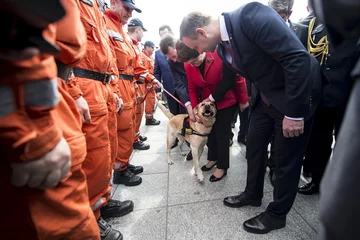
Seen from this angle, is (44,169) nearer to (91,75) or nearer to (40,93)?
(40,93)

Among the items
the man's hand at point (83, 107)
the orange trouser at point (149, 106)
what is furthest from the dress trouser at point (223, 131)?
the orange trouser at point (149, 106)

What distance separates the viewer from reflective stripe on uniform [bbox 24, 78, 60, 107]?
568 millimetres

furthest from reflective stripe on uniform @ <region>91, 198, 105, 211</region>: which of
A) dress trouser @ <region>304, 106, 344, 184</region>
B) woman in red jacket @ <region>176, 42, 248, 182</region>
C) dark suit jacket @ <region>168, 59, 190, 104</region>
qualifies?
dress trouser @ <region>304, 106, 344, 184</region>

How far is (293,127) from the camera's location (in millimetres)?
1478

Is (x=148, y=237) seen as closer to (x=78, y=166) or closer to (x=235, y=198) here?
(x=235, y=198)

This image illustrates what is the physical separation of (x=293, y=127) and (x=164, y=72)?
3.86 metres

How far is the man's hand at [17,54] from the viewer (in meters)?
0.48

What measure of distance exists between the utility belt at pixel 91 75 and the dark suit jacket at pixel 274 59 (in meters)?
1.11

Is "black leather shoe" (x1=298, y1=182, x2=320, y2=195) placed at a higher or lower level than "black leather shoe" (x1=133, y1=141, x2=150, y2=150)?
higher

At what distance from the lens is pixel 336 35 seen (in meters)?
0.67

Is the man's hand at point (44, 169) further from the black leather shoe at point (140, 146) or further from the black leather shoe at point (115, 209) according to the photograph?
the black leather shoe at point (140, 146)

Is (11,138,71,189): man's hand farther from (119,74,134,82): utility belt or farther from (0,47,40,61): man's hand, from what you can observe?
(119,74,134,82): utility belt

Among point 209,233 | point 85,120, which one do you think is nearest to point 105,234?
point 209,233

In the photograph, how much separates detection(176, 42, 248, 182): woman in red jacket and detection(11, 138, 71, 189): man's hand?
1933 millimetres
